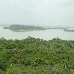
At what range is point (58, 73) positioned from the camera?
14.0m

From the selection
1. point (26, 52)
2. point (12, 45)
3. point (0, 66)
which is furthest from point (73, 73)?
point (12, 45)

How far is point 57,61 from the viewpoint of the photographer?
1972cm

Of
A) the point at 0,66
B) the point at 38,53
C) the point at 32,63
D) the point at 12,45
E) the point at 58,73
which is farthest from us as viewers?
the point at 12,45

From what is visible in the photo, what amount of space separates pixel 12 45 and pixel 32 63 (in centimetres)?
853

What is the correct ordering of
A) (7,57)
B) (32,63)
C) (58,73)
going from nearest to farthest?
(58,73) < (32,63) < (7,57)

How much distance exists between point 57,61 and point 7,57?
14.2ft

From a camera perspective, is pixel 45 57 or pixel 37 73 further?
pixel 45 57

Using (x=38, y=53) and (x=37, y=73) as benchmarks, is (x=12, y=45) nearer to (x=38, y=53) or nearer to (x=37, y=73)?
(x=38, y=53)

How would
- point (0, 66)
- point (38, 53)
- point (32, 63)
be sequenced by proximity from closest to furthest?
point (0, 66)
point (32, 63)
point (38, 53)

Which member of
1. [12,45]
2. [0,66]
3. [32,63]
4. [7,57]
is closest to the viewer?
[0,66]

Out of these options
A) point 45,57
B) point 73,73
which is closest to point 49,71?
point 73,73

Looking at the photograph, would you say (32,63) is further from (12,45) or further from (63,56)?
(12,45)

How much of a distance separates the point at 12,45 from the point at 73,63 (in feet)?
33.5

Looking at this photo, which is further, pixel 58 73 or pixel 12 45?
pixel 12 45
